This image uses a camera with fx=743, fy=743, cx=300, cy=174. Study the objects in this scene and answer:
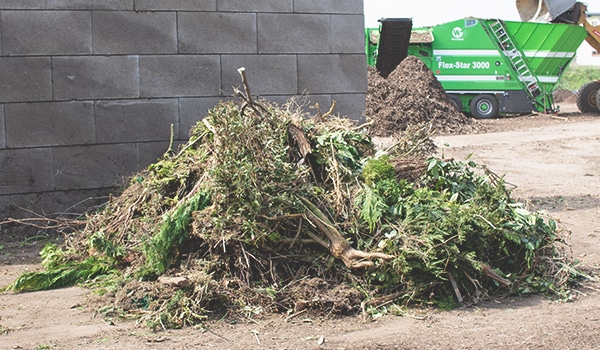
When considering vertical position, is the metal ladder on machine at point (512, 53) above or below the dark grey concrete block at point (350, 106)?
above

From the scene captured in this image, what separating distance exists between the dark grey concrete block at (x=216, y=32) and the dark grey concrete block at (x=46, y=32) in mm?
1004

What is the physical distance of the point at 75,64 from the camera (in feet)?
25.0

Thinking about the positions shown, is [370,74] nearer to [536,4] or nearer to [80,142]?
[536,4]

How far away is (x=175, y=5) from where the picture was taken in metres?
7.94

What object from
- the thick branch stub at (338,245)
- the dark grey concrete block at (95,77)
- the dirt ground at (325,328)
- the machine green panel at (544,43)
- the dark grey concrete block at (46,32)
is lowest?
the dirt ground at (325,328)

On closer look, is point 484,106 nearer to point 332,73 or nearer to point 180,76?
point 332,73

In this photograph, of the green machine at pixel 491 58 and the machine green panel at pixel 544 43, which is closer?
the green machine at pixel 491 58

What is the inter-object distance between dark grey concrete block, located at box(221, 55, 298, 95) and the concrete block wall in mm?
11

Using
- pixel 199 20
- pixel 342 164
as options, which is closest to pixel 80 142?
pixel 199 20

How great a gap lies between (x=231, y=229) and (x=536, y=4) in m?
19.0

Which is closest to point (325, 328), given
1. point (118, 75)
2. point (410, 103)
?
point (118, 75)

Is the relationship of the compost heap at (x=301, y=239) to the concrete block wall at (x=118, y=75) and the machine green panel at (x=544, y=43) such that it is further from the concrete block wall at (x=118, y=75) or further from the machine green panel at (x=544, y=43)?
the machine green panel at (x=544, y=43)

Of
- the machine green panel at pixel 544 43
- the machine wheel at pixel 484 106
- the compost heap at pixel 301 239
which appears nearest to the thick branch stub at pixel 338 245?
the compost heap at pixel 301 239

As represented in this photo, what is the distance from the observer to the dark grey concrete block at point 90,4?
24.7ft
